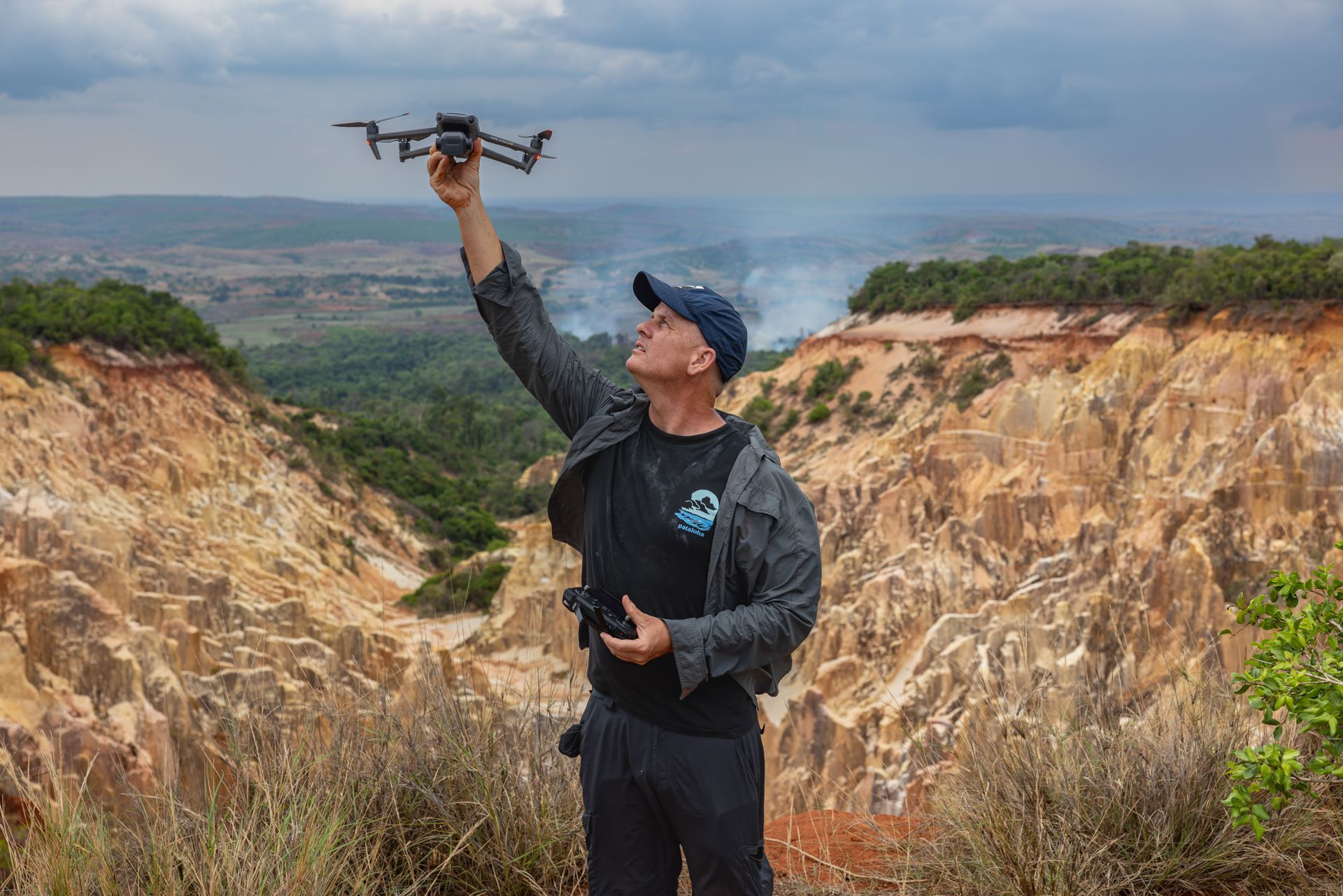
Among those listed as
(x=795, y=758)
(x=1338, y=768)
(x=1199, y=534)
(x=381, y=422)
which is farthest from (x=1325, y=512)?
(x=381, y=422)

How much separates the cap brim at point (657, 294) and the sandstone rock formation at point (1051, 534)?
3.07 meters

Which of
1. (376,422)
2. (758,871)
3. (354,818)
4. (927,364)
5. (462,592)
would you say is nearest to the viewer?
(758,871)

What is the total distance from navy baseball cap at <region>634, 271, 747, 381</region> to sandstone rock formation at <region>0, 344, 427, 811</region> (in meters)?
2.01

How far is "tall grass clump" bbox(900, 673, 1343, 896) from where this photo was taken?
10.5 feet

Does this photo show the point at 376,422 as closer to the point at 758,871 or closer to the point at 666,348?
the point at 666,348

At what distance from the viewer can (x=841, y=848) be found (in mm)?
4211

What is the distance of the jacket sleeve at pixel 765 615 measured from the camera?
8.00ft

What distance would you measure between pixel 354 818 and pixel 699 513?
158 centimetres

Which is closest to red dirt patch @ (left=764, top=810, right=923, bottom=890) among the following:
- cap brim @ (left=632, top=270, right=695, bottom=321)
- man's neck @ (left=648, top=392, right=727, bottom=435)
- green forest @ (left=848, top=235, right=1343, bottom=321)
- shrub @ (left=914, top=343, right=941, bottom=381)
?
man's neck @ (left=648, top=392, right=727, bottom=435)

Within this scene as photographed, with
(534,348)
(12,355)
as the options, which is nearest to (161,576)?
(12,355)

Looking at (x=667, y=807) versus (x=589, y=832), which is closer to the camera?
(x=667, y=807)

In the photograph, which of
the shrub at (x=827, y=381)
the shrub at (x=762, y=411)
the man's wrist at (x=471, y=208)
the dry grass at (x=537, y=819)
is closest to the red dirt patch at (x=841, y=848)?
the dry grass at (x=537, y=819)

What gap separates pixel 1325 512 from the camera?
1234 centimetres

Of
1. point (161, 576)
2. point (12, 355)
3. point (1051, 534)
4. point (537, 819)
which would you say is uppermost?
point (12, 355)
